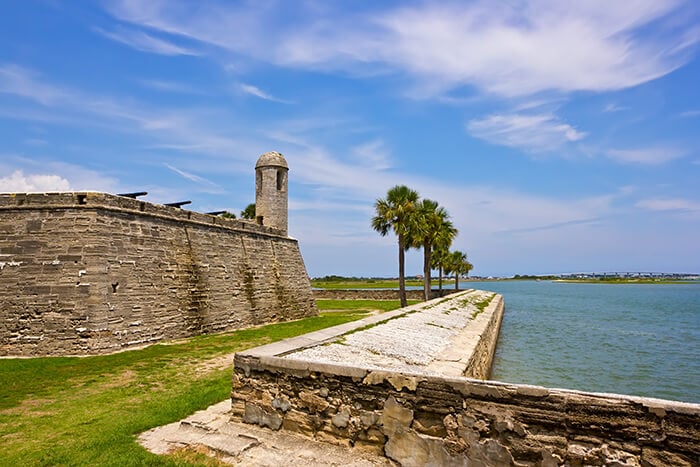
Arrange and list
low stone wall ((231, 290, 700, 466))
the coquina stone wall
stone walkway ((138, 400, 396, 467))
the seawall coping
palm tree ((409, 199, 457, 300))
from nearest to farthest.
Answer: low stone wall ((231, 290, 700, 466)) → stone walkway ((138, 400, 396, 467)) → the seawall coping → the coquina stone wall → palm tree ((409, 199, 457, 300))

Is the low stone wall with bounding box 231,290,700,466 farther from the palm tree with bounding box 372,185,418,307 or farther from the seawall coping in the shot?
the palm tree with bounding box 372,185,418,307

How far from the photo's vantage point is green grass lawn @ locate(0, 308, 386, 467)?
15.8ft

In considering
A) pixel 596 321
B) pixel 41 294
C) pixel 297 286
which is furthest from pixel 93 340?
pixel 596 321

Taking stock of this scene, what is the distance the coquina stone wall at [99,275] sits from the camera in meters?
11.6

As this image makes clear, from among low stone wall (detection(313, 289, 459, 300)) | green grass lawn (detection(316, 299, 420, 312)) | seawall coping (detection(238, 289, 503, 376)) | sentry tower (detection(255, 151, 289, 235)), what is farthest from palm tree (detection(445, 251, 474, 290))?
seawall coping (detection(238, 289, 503, 376))

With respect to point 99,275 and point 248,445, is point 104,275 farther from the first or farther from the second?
point 248,445

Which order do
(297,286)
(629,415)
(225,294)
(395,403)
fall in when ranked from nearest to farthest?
(629,415) → (395,403) → (225,294) → (297,286)

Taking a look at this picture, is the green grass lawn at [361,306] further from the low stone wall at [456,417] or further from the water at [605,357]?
the low stone wall at [456,417]

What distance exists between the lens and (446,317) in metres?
14.7

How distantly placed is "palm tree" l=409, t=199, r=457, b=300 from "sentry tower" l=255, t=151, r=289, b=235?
893cm

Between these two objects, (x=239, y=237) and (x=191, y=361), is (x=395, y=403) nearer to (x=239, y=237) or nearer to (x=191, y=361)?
(x=191, y=361)

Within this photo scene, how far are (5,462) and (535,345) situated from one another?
63.9ft

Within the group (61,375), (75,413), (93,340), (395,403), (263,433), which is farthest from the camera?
(93,340)

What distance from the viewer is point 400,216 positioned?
26.7 m
